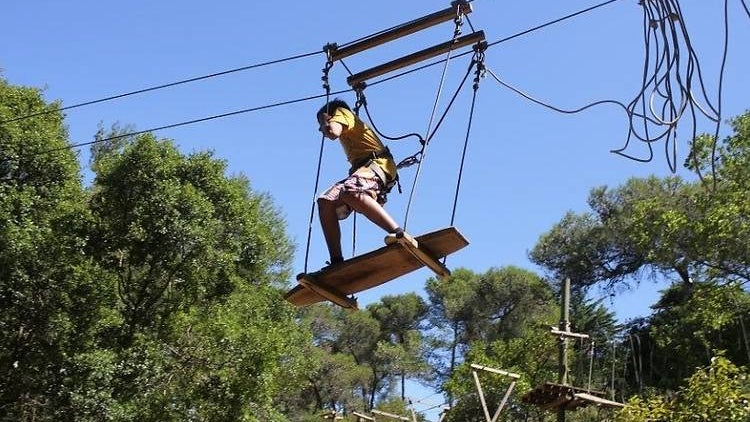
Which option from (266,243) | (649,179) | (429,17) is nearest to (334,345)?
(649,179)

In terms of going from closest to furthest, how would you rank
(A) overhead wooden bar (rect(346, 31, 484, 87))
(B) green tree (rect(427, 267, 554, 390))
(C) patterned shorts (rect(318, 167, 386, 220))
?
1. (C) patterned shorts (rect(318, 167, 386, 220))
2. (A) overhead wooden bar (rect(346, 31, 484, 87))
3. (B) green tree (rect(427, 267, 554, 390))

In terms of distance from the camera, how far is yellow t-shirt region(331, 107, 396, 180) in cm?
411

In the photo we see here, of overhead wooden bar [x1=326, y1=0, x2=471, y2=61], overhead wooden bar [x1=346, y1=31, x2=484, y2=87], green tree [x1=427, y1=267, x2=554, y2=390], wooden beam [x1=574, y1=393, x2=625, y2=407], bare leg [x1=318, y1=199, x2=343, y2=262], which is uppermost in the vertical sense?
green tree [x1=427, y1=267, x2=554, y2=390]

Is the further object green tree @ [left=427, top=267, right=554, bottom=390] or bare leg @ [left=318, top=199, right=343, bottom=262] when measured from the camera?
green tree @ [left=427, top=267, right=554, bottom=390]

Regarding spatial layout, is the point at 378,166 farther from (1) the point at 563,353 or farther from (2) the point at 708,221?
(2) the point at 708,221

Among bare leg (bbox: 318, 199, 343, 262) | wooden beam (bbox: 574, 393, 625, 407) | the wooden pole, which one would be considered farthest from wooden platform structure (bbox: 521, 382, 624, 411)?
bare leg (bbox: 318, 199, 343, 262)

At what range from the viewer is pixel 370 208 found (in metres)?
3.85

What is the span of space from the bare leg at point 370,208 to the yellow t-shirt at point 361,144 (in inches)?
10.3

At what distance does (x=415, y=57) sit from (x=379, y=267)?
43.9 inches

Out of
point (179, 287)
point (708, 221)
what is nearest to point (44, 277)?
point (179, 287)

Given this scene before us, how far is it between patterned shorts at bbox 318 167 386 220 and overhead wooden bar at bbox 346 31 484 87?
0.57 m

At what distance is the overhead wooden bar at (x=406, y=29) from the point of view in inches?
157

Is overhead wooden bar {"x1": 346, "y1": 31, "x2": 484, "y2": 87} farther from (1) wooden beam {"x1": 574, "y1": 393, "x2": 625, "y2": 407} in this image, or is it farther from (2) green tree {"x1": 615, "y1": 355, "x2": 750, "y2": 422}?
(1) wooden beam {"x1": 574, "y1": 393, "x2": 625, "y2": 407}

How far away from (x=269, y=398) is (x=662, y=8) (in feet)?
27.7
